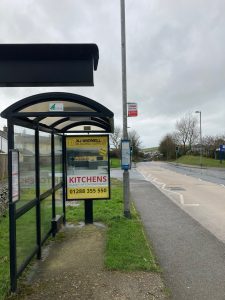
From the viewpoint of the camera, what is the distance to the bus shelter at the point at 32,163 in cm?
420

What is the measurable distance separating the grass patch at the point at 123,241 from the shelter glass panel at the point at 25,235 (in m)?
1.06

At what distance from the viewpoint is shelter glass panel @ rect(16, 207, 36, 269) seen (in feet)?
14.5

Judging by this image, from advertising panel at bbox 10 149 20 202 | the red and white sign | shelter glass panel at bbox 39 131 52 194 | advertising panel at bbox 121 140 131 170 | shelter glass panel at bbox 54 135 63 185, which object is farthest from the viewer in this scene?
the red and white sign

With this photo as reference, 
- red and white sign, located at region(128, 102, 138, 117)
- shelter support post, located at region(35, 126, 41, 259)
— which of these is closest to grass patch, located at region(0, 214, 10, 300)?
shelter support post, located at region(35, 126, 41, 259)

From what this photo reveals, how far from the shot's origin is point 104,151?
298 inches

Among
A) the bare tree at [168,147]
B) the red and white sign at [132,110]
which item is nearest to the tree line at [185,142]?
the bare tree at [168,147]

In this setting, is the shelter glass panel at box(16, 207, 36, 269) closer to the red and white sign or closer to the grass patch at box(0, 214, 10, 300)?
the grass patch at box(0, 214, 10, 300)

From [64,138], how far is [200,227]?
3.42 metres

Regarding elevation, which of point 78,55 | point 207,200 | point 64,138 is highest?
point 78,55

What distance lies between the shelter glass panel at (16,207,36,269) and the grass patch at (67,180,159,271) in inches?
41.8

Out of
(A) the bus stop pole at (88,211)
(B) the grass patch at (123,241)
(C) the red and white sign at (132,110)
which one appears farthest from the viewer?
(C) the red and white sign at (132,110)

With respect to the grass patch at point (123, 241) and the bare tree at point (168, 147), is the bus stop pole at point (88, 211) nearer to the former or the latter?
the grass patch at point (123, 241)

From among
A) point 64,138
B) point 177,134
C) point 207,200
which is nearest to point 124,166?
point 64,138

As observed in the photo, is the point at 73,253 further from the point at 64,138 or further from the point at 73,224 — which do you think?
the point at 64,138
